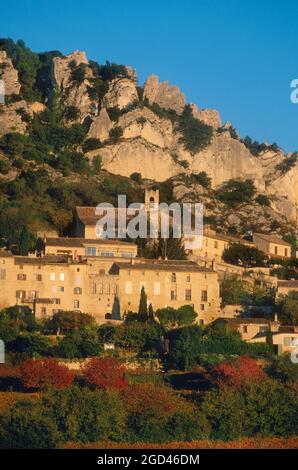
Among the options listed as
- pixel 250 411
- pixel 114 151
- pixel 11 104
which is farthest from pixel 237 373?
pixel 11 104

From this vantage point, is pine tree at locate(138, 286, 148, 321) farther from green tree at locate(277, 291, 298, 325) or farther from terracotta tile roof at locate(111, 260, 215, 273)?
green tree at locate(277, 291, 298, 325)

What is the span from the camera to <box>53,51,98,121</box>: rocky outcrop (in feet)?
317

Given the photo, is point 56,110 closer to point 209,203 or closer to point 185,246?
point 209,203

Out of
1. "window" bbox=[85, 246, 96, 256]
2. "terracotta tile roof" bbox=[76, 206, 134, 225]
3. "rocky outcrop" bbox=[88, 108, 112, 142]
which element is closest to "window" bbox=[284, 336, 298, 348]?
"window" bbox=[85, 246, 96, 256]

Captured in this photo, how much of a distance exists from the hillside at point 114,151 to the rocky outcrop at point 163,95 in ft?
0.30

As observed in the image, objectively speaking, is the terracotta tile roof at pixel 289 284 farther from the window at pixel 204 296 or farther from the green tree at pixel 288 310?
the window at pixel 204 296

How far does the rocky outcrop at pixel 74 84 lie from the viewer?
317 feet

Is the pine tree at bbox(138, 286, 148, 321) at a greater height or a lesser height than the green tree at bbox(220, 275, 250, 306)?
lesser

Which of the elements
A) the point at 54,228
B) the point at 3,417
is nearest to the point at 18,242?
the point at 54,228

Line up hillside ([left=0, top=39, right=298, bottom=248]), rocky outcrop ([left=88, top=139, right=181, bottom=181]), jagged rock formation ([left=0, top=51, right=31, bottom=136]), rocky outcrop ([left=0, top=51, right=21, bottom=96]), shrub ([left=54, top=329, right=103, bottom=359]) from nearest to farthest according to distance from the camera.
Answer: shrub ([left=54, top=329, right=103, bottom=359])
hillside ([left=0, top=39, right=298, bottom=248])
jagged rock formation ([left=0, top=51, right=31, bottom=136])
rocky outcrop ([left=88, top=139, right=181, bottom=181])
rocky outcrop ([left=0, top=51, right=21, bottom=96])

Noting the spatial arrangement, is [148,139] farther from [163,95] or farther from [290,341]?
[290,341]

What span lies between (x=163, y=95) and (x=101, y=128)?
40.2ft

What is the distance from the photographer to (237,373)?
60.8 m

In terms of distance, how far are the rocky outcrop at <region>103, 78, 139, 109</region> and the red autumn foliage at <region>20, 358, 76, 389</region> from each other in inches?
1511
